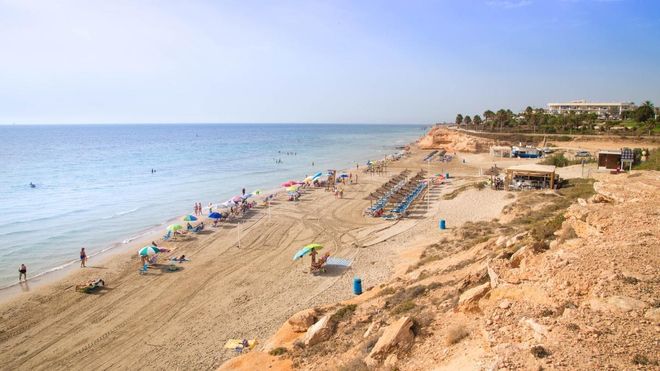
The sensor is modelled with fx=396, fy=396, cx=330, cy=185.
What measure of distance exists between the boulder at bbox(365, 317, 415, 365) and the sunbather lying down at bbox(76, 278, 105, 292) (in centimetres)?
1258

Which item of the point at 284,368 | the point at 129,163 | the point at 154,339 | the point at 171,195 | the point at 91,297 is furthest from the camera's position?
the point at 129,163

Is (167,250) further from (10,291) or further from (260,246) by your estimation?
(10,291)

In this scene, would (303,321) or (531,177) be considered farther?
(531,177)

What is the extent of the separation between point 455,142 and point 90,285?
67386 millimetres

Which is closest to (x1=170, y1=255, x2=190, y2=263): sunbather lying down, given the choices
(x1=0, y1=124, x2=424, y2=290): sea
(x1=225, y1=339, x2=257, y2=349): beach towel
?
(x1=0, y1=124, x2=424, y2=290): sea

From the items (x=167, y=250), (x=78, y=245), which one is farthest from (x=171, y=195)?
(x=167, y=250)

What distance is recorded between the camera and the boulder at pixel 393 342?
6801 mm

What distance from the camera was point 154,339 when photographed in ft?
37.2

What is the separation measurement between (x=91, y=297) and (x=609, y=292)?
616 inches

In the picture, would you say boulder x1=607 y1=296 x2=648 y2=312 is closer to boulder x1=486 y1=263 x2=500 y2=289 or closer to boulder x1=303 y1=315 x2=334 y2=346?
boulder x1=486 y1=263 x2=500 y2=289

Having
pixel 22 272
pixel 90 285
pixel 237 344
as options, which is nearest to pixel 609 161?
pixel 237 344

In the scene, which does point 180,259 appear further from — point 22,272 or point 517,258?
point 517,258

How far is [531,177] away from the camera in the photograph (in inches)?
1051

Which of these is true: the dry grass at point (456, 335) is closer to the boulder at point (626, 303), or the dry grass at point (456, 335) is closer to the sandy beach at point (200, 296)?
the boulder at point (626, 303)
